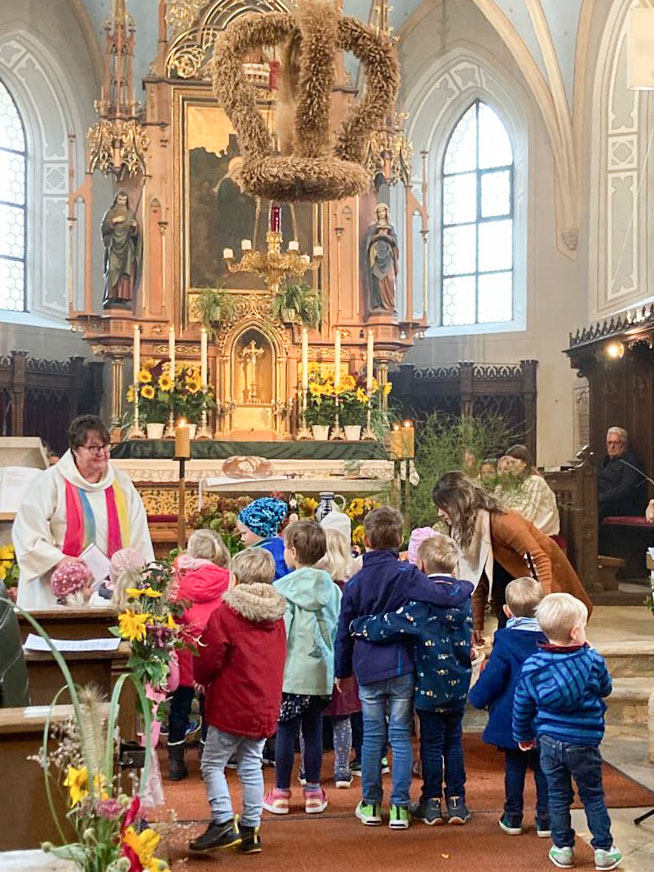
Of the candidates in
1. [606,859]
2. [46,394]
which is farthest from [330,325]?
[606,859]

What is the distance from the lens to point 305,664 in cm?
523

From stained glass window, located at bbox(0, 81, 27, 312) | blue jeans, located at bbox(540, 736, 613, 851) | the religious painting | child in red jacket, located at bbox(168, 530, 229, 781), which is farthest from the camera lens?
stained glass window, located at bbox(0, 81, 27, 312)

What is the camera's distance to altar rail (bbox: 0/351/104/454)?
1533 cm

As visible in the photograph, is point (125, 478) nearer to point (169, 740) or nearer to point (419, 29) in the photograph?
point (169, 740)

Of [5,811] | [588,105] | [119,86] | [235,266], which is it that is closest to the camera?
[5,811]

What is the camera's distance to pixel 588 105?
53.3ft

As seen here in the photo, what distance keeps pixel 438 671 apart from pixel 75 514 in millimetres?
1895

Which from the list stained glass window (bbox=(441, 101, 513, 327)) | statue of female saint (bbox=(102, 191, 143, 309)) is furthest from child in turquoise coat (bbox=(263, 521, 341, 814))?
stained glass window (bbox=(441, 101, 513, 327))

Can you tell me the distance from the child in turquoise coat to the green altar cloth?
7.12 meters

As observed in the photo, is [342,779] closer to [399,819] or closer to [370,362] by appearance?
[399,819]

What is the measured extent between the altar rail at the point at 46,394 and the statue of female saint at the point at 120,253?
6.11ft

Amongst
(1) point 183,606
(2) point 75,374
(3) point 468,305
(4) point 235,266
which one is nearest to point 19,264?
(2) point 75,374

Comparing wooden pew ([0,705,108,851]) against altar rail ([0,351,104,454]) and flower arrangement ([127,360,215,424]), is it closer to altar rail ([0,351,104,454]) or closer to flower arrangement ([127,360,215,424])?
flower arrangement ([127,360,215,424])

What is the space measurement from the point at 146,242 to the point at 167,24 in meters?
2.84
